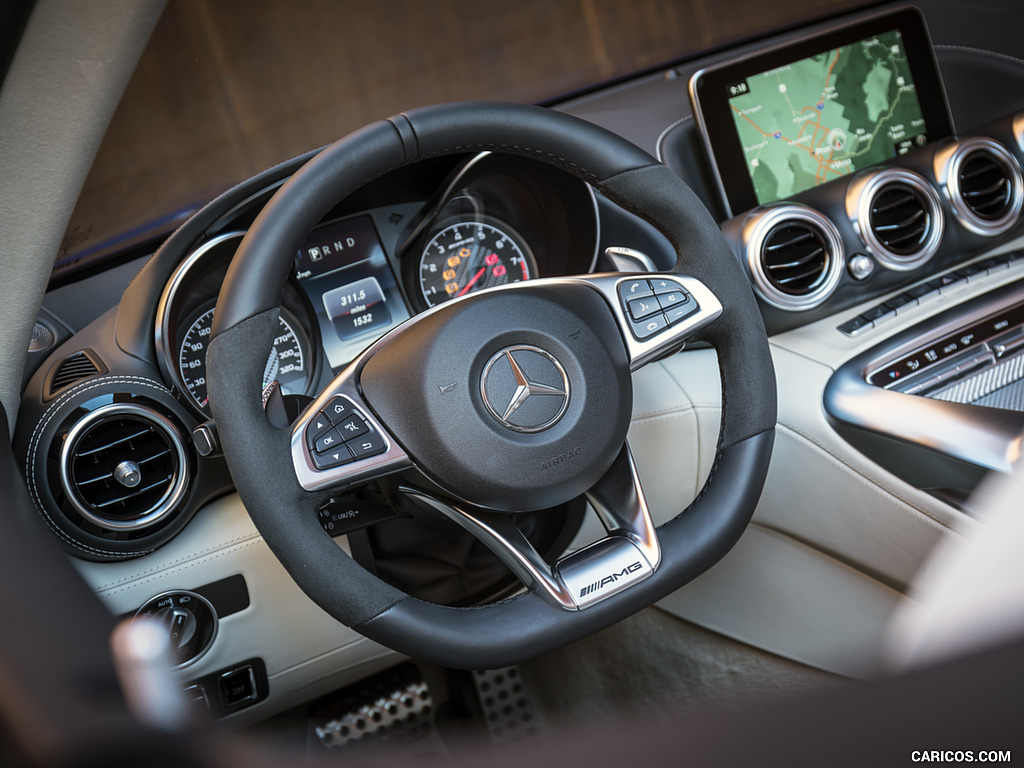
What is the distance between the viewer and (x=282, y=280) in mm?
875

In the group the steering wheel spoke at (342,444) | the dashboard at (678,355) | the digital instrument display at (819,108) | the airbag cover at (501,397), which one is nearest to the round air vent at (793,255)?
the dashboard at (678,355)

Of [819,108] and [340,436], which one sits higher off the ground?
[819,108]

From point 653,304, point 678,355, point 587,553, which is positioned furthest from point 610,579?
point 678,355

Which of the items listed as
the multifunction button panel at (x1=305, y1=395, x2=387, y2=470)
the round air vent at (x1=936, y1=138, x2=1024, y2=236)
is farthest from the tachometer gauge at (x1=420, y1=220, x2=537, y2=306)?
the round air vent at (x1=936, y1=138, x2=1024, y2=236)

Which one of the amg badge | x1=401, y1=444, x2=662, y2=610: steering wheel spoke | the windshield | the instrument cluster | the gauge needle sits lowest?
the amg badge

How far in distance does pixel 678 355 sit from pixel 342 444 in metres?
0.65

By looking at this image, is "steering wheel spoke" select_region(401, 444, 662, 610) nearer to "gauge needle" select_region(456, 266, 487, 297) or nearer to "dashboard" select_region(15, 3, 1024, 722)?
"dashboard" select_region(15, 3, 1024, 722)

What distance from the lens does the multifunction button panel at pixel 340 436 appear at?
869 millimetres

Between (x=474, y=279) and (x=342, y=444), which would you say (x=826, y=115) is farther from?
(x=342, y=444)

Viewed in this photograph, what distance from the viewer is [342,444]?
34.5 inches

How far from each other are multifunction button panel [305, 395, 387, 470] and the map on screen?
2.78 feet

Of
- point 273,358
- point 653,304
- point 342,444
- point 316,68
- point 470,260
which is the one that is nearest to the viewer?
point 342,444

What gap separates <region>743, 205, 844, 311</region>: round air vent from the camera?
1299 mm

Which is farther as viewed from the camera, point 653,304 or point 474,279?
point 474,279
